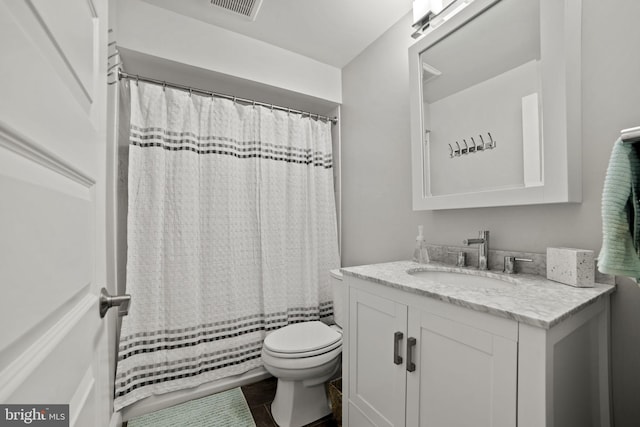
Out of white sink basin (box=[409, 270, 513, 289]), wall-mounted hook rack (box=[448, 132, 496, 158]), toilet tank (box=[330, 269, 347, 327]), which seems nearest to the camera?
white sink basin (box=[409, 270, 513, 289])

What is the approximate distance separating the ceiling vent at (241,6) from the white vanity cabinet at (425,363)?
1.64 metres

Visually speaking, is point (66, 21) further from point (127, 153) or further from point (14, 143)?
point (127, 153)

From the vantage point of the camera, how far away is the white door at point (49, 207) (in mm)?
294

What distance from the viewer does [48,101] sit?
0.40m

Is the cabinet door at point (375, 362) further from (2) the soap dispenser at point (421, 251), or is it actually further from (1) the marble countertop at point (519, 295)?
(2) the soap dispenser at point (421, 251)

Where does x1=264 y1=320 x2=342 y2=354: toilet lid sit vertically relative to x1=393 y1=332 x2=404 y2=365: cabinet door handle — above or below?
below

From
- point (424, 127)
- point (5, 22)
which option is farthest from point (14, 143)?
point (424, 127)

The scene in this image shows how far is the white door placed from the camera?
0.97 feet

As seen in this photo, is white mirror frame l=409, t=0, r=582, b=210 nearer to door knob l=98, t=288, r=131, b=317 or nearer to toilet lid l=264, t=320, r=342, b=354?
toilet lid l=264, t=320, r=342, b=354

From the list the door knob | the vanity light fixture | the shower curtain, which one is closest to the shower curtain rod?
the shower curtain

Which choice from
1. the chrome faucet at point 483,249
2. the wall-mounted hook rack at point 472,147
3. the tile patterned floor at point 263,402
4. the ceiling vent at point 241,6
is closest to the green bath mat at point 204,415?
the tile patterned floor at point 263,402

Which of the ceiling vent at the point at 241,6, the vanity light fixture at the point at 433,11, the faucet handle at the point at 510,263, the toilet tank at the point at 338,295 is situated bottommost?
the toilet tank at the point at 338,295

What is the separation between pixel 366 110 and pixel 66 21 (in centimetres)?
185

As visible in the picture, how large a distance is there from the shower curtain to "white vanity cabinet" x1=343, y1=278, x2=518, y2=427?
2.91ft
